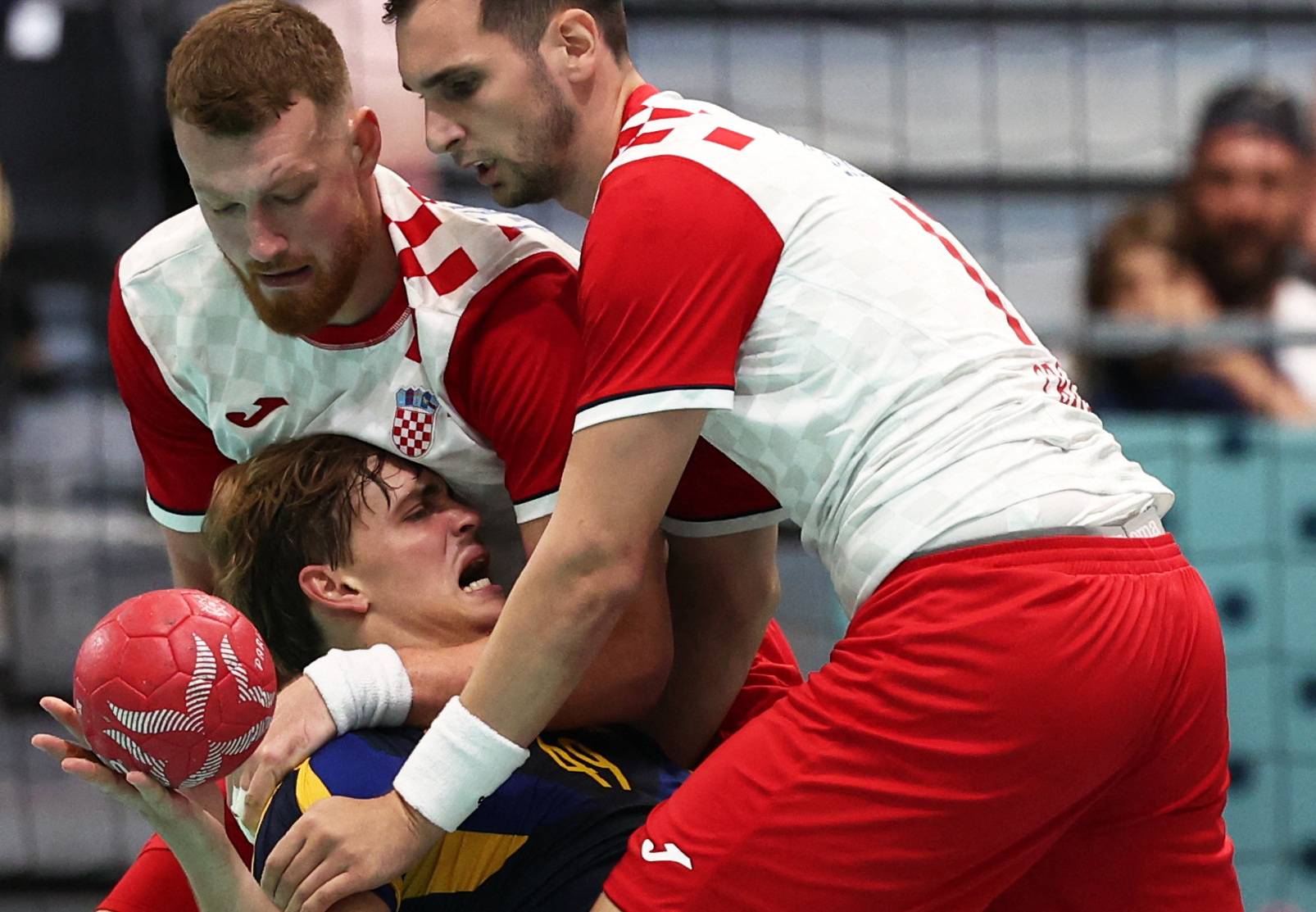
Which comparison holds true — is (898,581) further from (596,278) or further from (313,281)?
(313,281)

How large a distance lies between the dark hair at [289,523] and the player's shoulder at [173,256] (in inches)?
14.5

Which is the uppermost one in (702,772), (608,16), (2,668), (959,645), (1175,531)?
(608,16)

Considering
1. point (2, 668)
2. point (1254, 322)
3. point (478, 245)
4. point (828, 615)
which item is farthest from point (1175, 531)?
point (2, 668)

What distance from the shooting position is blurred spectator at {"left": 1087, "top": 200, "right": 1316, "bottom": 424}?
20.7ft

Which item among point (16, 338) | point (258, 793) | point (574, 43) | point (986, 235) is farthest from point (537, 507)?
point (986, 235)

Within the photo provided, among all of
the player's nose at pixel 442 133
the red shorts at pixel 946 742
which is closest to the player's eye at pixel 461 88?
the player's nose at pixel 442 133

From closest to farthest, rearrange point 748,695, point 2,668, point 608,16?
point 608,16
point 748,695
point 2,668

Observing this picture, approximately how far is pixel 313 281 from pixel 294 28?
1.45ft

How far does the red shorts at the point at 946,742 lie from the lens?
2512 millimetres

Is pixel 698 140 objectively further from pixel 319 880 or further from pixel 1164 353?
pixel 1164 353

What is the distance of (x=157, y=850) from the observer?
3523 millimetres

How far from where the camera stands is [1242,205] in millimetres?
6547

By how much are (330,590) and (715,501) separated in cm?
71

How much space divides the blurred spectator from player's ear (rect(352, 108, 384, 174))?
3.72 metres
